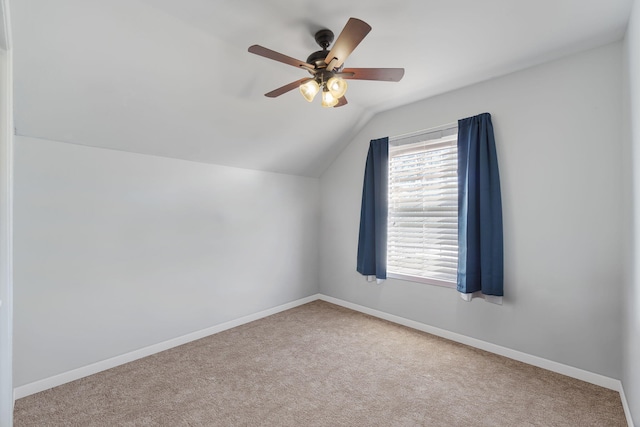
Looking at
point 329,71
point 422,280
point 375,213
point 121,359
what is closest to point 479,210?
point 422,280

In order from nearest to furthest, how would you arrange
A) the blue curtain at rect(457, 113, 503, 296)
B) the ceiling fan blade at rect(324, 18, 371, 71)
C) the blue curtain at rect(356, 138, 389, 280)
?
the ceiling fan blade at rect(324, 18, 371, 71) < the blue curtain at rect(457, 113, 503, 296) < the blue curtain at rect(356, 138, 389, 280)

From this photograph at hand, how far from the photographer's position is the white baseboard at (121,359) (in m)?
2.10

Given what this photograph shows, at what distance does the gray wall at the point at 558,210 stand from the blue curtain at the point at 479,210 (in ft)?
0.33

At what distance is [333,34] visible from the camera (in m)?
2.06

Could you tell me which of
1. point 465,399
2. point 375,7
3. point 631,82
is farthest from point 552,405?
point 375,7

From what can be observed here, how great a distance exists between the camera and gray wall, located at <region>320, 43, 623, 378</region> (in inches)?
86.2

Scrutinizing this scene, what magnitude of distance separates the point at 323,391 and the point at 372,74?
2220mm

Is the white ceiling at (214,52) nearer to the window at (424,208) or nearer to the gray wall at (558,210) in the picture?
the gray wall at (558,210)

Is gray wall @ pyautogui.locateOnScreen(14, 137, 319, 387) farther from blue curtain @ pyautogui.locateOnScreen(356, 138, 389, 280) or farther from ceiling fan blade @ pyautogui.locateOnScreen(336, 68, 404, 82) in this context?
ceiling fan blade @ pyautogui.locateOnScreen(336, 68, 404, 82)

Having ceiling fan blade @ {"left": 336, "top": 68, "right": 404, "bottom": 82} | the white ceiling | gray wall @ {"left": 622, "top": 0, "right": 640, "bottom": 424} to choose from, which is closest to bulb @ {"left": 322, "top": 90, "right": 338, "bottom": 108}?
ceiling fan blade @ {"left": 336, "top": 68, "right": 404, "bottom": 82}

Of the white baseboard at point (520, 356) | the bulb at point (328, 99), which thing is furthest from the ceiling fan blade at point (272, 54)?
the white baseboard at point (520, 356)

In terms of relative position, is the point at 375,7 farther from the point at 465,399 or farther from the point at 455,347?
the point at 455,347

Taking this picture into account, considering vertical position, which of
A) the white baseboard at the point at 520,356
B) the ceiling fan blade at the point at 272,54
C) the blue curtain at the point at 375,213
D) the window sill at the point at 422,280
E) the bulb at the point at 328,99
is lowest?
the white baseboard at the point at 520,356

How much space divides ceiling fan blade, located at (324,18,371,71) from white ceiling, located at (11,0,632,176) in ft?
1.02
